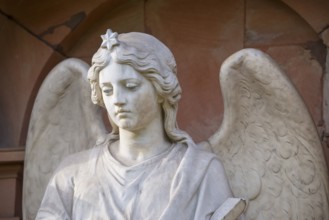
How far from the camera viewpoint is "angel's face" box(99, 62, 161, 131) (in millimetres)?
6738

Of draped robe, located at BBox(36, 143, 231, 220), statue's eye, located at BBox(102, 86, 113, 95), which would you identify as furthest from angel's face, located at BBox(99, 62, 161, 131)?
draped robe, located at BBox(36, 143, 231, 220)

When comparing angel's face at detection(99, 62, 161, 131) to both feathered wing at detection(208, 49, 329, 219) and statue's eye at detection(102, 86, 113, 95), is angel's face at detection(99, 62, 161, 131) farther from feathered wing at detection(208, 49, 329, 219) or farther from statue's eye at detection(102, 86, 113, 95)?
feathered wing at detection(208, 49, 329, 219)

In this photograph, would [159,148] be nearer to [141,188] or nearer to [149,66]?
[141,188]

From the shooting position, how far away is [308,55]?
784cm

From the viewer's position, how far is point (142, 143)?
22.6ft

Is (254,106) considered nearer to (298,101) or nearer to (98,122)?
(298,101)

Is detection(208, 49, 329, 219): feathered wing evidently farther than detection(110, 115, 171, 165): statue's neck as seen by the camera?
Yes

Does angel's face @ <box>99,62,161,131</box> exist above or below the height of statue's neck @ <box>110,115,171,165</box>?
above

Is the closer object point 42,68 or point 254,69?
point 254,69

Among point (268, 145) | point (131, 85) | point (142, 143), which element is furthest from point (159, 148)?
point (268, 145)

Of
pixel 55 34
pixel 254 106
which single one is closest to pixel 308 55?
pixel 254 106

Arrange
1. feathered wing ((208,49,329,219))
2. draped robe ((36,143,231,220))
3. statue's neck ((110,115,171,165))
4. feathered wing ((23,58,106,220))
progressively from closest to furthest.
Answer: draped robe ((36,143,231,220))
statue's neck ((110,115,171,165))
feathered wing ((208,49,329,219))
feathered wing ((23,58,106,220))

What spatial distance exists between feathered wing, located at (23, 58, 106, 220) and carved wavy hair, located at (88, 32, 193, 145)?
1.61 feet

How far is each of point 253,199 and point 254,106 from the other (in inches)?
15.1
